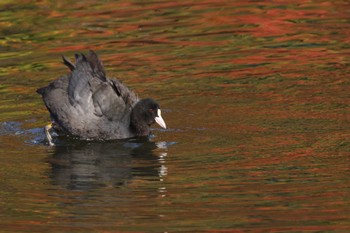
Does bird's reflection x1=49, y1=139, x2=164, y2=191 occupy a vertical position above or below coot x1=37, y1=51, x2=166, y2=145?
below

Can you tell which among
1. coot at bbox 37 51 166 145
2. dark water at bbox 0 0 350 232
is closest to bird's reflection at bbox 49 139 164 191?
dark water at bbox 0 0 350 232

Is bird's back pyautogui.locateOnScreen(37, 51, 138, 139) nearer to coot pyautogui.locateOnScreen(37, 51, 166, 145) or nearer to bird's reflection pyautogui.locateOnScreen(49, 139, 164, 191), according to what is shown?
coot pyautogui.locateOnScreen(37, 51, 166, 145)

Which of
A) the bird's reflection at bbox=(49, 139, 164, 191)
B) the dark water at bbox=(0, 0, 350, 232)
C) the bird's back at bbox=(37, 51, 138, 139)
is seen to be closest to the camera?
the dark water at bbox=(0, 0, 350, 232)

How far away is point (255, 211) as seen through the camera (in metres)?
9.66

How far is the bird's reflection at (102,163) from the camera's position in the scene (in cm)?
1127

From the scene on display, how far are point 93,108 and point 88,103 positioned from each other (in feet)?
0.29

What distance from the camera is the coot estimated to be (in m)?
13.1

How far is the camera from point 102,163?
12.1 m

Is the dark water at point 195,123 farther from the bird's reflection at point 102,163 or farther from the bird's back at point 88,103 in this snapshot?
the bird's back at point 88,103

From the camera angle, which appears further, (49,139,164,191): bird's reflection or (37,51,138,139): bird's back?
(37,51,138,139): bird's back

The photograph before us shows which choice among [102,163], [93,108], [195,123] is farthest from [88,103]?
[195,123]

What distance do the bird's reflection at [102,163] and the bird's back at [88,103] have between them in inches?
7.6

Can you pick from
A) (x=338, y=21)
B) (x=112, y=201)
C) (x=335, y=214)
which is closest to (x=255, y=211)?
(x=335, y=214)

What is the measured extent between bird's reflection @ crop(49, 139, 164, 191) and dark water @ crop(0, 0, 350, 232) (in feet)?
0.08
